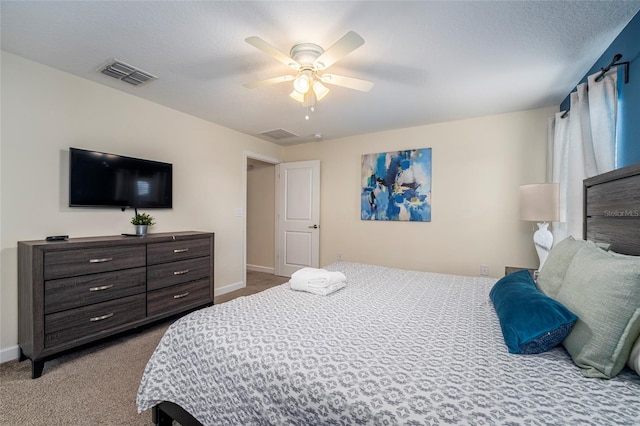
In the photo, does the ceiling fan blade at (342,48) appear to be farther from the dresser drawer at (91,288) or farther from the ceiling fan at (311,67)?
the dresser drawer at (91,288)

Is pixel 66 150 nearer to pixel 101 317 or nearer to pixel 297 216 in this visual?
pixel 101 317

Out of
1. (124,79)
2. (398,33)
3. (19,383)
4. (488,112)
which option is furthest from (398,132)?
(19,383)

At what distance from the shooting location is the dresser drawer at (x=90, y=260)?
79.7 inches

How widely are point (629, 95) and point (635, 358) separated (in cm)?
187

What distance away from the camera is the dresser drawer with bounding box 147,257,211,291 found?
2660 millimetres

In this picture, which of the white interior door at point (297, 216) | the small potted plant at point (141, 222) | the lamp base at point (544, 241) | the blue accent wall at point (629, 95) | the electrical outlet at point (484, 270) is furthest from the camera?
the white interior door at point (297, 216)

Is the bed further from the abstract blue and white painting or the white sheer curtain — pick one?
the abstract blue and white painting

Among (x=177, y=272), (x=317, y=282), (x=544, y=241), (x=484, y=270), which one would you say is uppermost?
(x=544, y=241)

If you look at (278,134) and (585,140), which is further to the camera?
(278,134)

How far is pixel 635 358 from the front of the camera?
2.93 feet

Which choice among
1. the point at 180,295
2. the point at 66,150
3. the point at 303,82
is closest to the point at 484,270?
the point at 303,82

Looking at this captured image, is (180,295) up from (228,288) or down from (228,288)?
up

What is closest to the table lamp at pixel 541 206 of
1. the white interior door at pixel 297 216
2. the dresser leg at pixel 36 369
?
the white interior door at pixel 297 216

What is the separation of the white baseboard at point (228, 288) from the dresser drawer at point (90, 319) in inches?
50.0
